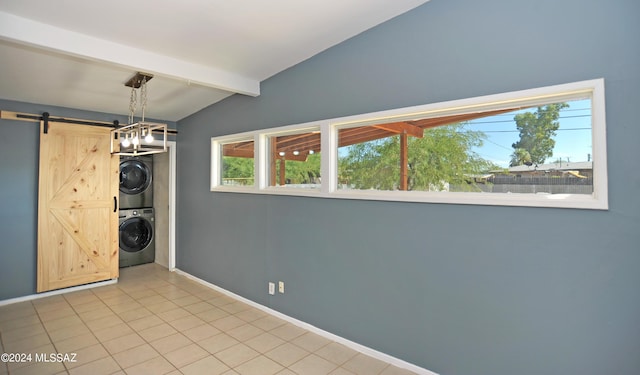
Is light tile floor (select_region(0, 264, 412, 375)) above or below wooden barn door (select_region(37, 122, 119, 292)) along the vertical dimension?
below

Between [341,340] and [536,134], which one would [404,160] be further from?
[341,340]

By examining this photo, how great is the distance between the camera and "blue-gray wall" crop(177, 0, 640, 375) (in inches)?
67.1

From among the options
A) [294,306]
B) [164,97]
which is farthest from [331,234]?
[164,97]

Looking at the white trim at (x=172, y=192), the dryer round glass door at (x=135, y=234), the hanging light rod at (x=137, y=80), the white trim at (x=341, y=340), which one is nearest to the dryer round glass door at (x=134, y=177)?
the dryer round glass door at (x=135, y=234)

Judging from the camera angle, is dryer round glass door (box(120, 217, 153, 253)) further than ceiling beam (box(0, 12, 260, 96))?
Yes

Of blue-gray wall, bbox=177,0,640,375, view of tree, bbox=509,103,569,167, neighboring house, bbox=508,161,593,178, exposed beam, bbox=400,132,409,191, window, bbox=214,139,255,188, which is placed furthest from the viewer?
window, bbox=214,139,255,188

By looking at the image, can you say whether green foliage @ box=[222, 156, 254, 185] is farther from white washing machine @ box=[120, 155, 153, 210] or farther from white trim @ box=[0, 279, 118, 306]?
white trim @ box=[0, 279, 118, 306]

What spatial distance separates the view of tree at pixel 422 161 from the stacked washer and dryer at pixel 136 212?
4.09 metres

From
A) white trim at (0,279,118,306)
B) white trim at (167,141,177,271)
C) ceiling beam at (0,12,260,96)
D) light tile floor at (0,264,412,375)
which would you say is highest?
ceiling beam at (0,12,260,96)

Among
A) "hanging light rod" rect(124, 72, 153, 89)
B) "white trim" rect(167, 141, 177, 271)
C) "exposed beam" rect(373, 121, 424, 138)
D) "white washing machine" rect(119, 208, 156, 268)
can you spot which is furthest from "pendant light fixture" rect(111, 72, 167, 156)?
"exposed beam" rect(373, 121, 424, 138)

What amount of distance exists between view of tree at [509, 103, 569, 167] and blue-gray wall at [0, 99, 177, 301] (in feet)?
16.5

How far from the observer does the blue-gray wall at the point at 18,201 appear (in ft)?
12.0

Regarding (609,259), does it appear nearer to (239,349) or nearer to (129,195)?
(239,349)

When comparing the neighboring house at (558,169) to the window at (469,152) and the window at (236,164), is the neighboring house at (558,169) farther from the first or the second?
the window at (236,164)
